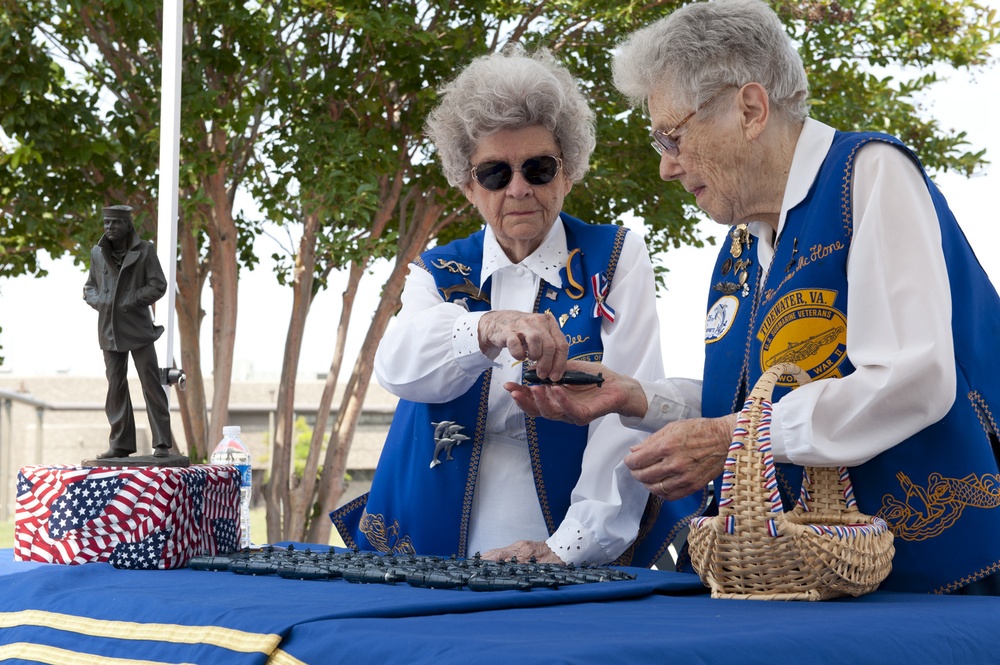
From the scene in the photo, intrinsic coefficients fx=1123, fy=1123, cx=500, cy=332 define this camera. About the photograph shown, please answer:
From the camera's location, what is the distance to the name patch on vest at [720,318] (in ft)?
7.39

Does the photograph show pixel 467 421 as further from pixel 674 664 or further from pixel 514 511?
pixel 674 664

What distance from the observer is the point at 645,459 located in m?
1.90

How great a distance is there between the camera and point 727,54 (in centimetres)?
215

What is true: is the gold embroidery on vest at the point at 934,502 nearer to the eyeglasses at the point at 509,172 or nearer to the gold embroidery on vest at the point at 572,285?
the gold embroidery on vest at the point at 572,285

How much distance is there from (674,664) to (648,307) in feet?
5.00

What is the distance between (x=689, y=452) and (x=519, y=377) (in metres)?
0.81

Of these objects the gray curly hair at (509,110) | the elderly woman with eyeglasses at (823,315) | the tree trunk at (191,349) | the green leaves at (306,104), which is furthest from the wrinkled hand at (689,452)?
the tree trunk at (191,349)

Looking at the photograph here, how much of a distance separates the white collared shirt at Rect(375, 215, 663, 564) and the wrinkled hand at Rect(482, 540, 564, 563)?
0.8 inches

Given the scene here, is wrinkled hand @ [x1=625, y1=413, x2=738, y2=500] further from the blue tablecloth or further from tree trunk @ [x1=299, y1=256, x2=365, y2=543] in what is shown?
tree trunk @ [x1=299, y1=256, x2=365, y2=543]

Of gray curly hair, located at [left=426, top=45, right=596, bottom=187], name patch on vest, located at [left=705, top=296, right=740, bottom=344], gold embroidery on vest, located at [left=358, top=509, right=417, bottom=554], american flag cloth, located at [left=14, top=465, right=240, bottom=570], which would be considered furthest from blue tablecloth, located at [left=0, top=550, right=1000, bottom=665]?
gray curly hair, located at [left=426, top=45, right=596, bottom=187]

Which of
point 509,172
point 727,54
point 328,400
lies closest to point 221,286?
point 328,400

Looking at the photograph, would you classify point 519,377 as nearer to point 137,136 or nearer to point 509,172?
point 509,172

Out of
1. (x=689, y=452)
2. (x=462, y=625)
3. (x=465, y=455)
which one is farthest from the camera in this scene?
(x=465, y=455)

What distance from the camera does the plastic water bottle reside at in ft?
8.68
